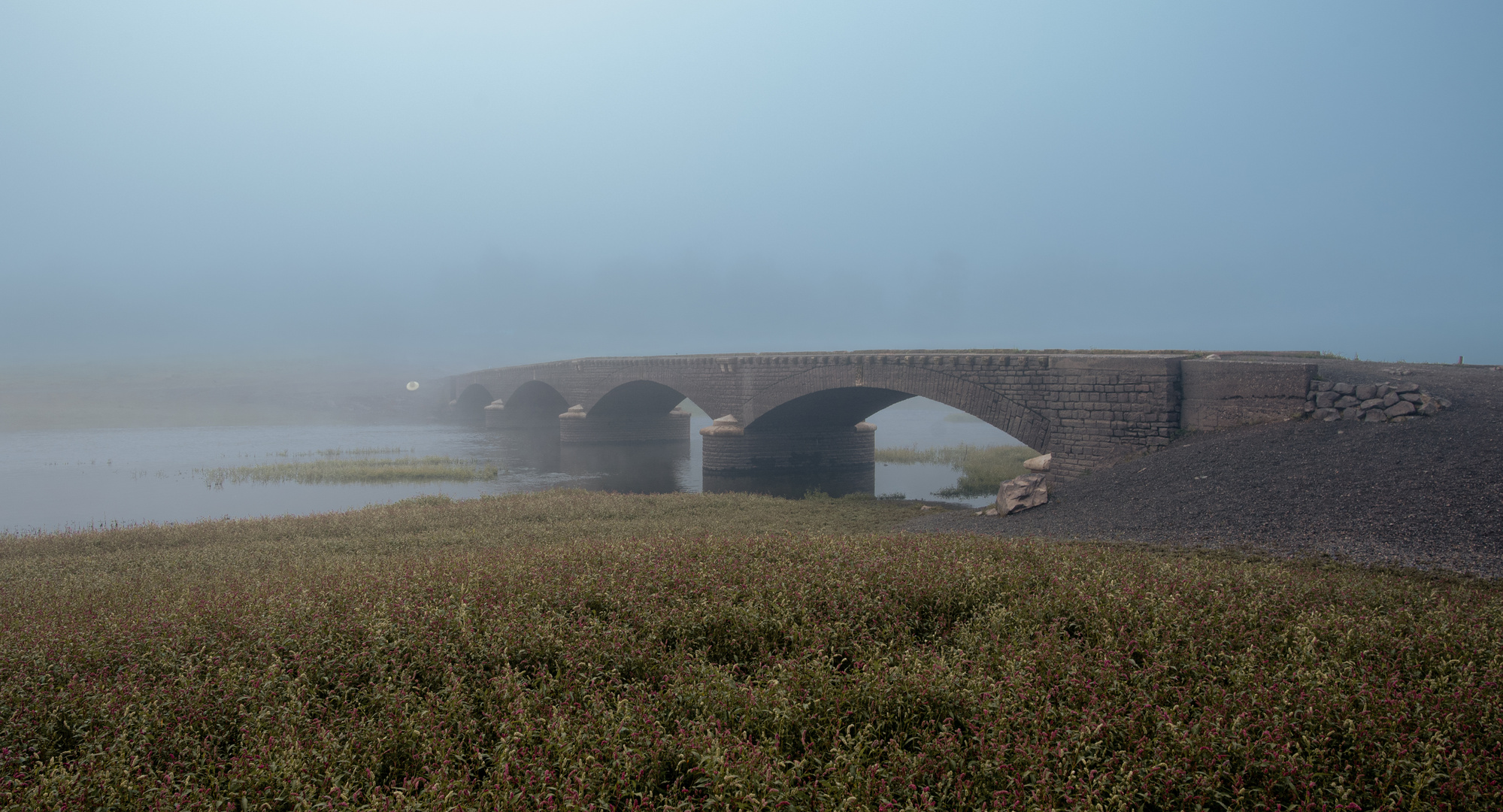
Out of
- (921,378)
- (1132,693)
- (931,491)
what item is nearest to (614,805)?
(1132,693)

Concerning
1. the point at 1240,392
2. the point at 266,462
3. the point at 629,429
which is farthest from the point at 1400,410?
the point at 266,462

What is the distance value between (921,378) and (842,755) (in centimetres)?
1851

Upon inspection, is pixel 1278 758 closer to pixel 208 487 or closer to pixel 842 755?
pixel 842 755

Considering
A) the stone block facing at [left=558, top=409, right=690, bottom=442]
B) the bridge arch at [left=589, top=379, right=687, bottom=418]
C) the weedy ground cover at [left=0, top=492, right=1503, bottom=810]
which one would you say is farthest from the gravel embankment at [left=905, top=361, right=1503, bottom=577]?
the stone block facing at [left=558, top=409, right=690, bottom=442]

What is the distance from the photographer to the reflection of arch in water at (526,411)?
189 ft

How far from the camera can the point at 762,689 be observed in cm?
412

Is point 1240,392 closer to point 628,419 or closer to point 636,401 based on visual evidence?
point 636,401

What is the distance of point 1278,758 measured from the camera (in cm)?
333

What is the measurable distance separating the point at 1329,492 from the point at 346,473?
30.9 metres

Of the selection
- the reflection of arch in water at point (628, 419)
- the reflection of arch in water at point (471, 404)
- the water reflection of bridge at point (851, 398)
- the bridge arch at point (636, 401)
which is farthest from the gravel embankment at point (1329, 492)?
the reflection of arch in water at point (471, 404)

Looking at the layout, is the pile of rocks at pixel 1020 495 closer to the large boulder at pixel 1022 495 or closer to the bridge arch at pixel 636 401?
the large boulder at pixel 1022 495

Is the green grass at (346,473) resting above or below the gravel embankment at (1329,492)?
below

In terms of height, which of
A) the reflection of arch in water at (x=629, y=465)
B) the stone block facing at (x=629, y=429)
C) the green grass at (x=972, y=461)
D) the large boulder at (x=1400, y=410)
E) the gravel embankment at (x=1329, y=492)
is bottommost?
the reflection of arch in water at (x=629, y=465)

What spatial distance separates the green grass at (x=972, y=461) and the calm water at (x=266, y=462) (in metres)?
0.83
